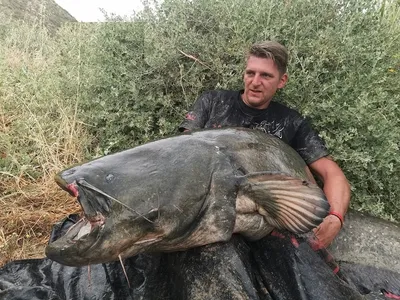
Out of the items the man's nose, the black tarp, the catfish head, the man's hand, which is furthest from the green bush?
the catfish head

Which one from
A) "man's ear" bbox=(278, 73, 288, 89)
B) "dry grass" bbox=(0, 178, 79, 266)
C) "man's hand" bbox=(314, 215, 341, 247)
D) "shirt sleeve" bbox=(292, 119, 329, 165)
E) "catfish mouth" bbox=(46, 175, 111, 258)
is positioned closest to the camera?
"catfish mouth" bbox=(46, 175, 111, 258)

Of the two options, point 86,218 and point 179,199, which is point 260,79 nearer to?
point 179,199

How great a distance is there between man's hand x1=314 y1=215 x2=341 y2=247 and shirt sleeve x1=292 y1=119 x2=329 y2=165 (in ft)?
1.88

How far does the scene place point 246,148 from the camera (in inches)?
89.6

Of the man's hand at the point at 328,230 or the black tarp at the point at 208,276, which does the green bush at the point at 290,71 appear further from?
the black tarp at the point at 208,276

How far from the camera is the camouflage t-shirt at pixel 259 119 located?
338 centimetres

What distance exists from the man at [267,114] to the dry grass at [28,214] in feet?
4.18

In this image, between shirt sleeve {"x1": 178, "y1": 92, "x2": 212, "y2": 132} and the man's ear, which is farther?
the man's ear

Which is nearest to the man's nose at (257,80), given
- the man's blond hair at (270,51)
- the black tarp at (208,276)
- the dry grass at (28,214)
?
the man's blond hair at (270,51)

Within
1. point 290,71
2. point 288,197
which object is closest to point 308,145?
point 290,71

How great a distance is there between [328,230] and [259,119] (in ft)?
3.37

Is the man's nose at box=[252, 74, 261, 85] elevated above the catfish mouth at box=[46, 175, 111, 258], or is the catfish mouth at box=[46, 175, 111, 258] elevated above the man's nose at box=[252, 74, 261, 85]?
the man's nose at box=[252, 74, 261, 85]

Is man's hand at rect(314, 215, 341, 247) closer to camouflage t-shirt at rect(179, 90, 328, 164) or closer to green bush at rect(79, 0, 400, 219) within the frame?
camouflage t-shirt at rect(179, 90, 328, 164)

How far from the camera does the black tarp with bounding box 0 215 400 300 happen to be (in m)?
2.06
